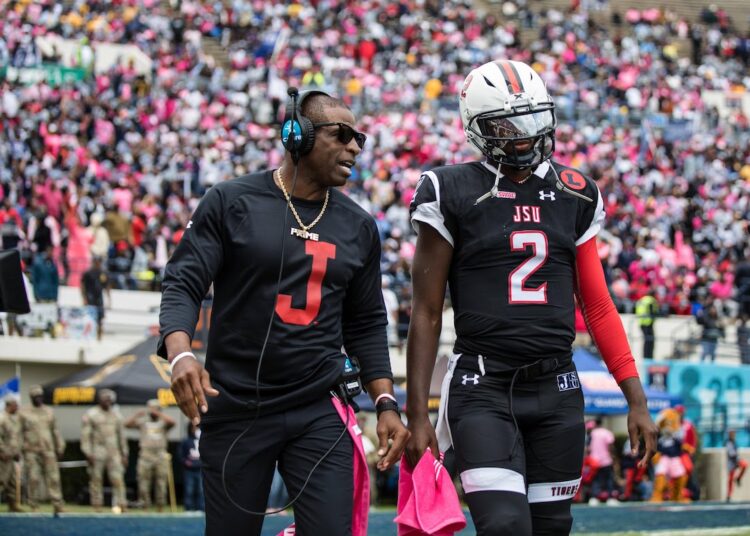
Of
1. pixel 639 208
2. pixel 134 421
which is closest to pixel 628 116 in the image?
Result: pixel 639 208

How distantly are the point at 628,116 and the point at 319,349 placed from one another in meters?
26.4

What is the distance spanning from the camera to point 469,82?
5141mm

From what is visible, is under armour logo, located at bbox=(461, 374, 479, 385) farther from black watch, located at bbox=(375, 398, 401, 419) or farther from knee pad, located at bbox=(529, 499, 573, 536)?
knee pad, located at bbox=(529, 499, 573, 536)

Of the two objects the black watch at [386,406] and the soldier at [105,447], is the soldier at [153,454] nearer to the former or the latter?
the soldier at [105,447]

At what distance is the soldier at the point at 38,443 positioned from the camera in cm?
1508

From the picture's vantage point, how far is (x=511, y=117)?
5008 mm

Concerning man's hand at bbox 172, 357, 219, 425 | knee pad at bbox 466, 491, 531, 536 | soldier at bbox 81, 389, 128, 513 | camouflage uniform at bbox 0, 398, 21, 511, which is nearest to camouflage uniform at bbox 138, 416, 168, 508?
soldier at bbox 81, 389, 128, 513

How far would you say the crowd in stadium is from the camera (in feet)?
68.3

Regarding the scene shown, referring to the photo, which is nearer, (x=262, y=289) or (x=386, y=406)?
(x=262, y=289)

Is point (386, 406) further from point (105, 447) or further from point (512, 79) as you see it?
point (105, 447)

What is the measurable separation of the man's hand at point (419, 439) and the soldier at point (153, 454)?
10959 mm

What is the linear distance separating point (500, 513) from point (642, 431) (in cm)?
75

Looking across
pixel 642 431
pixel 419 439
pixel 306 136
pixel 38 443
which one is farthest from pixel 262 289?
pixel 38 443

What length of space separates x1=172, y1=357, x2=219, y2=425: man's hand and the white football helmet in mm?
1503
